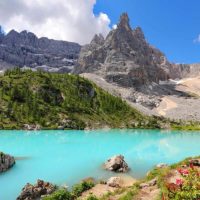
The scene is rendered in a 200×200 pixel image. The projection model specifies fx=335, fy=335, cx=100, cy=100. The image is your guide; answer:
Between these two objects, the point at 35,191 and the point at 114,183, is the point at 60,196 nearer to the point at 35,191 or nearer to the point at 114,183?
the point at 35,191

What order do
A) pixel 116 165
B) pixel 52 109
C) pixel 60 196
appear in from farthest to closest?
pixel 52 109, pixel 116 165, pixel 60 196

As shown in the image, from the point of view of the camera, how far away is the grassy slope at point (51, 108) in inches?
Answer: 6043

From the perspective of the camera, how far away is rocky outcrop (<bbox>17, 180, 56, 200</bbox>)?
30438 millimetres

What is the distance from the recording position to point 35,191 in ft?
103

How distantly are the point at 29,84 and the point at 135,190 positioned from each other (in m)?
165

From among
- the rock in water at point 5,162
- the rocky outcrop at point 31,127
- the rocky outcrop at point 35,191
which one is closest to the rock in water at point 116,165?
the rock in water at point 5,162

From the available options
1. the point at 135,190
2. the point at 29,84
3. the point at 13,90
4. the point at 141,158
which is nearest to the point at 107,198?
the point at 135,190

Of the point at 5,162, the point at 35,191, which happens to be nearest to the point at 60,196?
the point at 35,191

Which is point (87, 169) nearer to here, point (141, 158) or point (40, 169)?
point (40, 169)

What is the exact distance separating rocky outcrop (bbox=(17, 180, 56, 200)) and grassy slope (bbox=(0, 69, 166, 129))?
109m

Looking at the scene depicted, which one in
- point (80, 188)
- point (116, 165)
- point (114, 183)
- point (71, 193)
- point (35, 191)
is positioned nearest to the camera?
point (71, 193)

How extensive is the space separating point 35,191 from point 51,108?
457 ft

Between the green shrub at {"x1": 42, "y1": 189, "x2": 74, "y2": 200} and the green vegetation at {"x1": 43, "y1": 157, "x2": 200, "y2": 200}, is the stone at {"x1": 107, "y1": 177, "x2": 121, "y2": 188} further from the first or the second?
the green shrub at {"x1": 42, "y1": 189, "x2": 74, "y2": 200}

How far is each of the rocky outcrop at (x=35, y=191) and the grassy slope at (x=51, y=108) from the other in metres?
109
